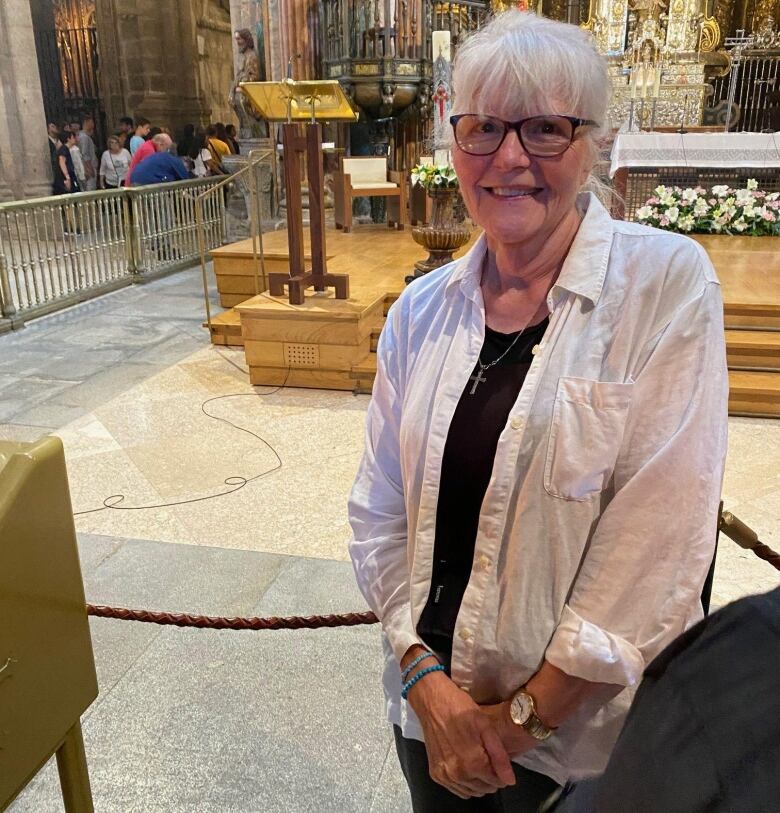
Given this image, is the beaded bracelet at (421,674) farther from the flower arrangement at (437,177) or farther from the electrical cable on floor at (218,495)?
the flower arrangement at (437,177)

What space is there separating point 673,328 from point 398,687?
824mm

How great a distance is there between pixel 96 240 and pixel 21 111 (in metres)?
4.82

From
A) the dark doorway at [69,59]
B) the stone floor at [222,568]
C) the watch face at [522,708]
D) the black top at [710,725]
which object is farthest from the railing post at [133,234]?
the dark doorway at [69,59]

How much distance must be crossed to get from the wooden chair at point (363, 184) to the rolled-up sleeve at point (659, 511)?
8179mm

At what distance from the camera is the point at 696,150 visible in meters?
7.16

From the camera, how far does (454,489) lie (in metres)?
1.30

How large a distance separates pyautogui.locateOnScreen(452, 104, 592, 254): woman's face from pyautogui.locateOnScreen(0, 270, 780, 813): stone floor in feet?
5.21

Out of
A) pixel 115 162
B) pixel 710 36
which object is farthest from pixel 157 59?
pixel 710 36

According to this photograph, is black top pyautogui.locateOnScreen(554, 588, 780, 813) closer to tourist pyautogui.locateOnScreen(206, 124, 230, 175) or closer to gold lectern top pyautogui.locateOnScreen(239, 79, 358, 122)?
gold lectern top pyautogui.locateOnScreen(239, 79, 358, 122)

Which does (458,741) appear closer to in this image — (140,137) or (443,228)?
(443,228)

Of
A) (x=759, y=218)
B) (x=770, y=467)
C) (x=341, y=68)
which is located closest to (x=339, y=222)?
(x=341, y=68)

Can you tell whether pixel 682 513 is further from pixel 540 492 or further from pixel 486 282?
pixel 486 282

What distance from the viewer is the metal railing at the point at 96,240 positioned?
736cm

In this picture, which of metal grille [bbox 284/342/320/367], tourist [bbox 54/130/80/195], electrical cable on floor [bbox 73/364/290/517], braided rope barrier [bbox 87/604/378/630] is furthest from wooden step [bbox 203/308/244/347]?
tourist [bbox 54/130/80/195]
